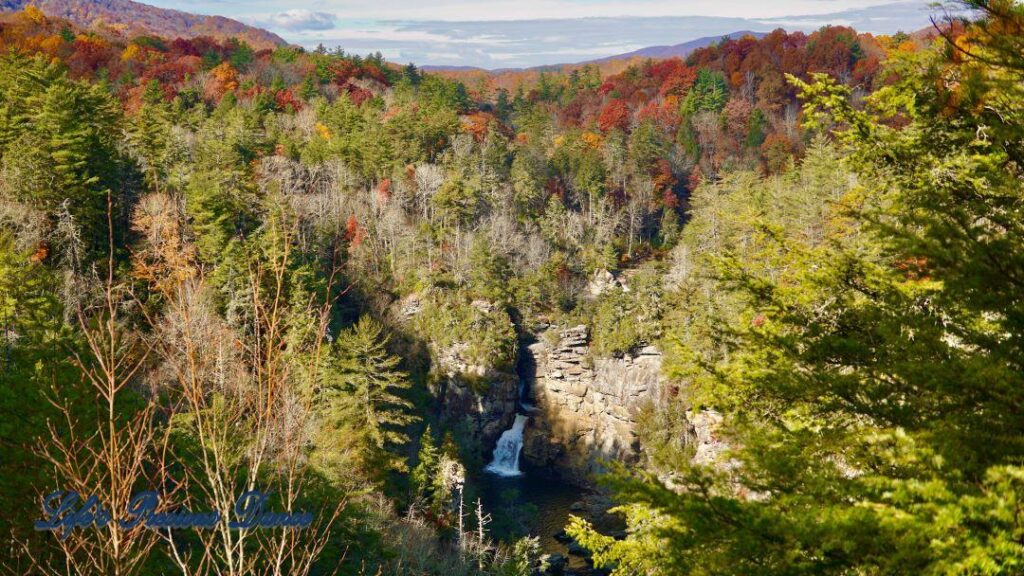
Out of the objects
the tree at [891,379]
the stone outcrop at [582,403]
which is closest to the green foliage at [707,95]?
the stone outcrop at [582,403]

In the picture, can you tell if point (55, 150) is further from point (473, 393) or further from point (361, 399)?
point (473, 393)

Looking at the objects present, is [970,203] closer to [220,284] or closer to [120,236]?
[220,284]

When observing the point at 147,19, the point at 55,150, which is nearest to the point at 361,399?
the point at 55,150

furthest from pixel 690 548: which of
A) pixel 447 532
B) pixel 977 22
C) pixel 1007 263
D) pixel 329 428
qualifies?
pixel 447 532

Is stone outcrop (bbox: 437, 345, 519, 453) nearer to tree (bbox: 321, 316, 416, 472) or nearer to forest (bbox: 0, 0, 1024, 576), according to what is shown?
forest (bbox: 0, 0, 1024, 576)

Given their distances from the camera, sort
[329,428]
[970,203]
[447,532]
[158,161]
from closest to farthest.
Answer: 1. [970,203]
2. [329,428]
3. [447,532]
4. [158,161]

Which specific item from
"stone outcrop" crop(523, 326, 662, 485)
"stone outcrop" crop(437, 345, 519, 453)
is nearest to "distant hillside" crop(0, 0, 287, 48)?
"stone outcrop" crop(437, 345, 519, 453)
